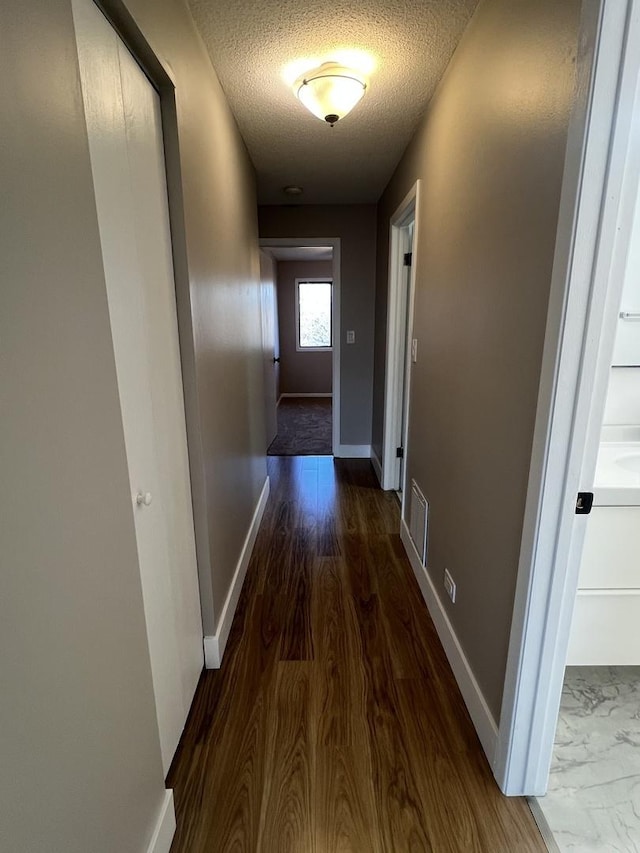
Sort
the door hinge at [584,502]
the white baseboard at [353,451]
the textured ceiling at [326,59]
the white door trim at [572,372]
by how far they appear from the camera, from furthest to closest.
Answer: the white baseboard at [353,451]
the textured ceiling at [326,59]
the door hinge at [584,502]
the white door trim at [572,372]

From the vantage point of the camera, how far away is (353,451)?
14.4 ft

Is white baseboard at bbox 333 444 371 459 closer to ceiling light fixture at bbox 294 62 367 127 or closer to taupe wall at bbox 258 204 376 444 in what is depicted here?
taupe wall at bbox 258 204 376 444

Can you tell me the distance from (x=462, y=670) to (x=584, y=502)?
3.05ft

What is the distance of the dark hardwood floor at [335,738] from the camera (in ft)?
3.89

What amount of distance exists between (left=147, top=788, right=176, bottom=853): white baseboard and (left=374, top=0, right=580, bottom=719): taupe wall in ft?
3.22

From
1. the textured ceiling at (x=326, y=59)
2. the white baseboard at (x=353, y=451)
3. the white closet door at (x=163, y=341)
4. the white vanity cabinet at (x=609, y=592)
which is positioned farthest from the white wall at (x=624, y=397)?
the white baseboard at (x=353, y=451)

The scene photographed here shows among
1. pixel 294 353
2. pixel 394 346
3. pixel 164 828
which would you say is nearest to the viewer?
pixel 164 828

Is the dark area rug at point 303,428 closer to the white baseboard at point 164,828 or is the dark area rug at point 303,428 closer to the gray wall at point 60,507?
the white baseboard at point 164,828

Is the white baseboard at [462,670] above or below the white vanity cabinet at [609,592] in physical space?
below

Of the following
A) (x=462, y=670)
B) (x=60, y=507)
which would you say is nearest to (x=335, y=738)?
(x=462, y=670)

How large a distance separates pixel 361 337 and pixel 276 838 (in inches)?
142

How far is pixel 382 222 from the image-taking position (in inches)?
141

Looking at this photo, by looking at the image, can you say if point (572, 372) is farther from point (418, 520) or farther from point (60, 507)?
point (418, 520)

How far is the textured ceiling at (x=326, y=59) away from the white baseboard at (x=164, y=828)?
2.41 meters
